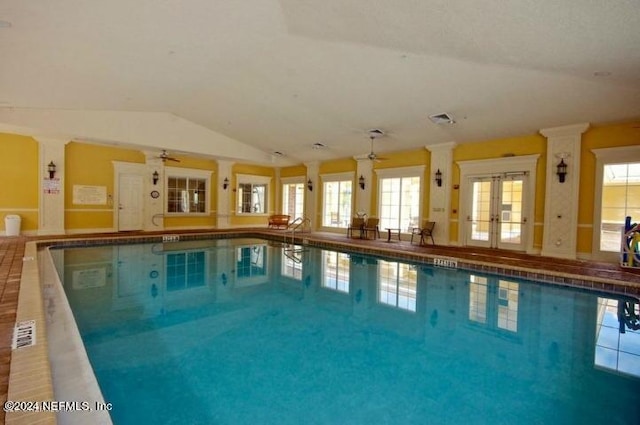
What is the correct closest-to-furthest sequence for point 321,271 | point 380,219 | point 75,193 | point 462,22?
point 462,22 → point 321,271 → point 75,193 → point 380,219

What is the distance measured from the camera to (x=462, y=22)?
13.0 feet

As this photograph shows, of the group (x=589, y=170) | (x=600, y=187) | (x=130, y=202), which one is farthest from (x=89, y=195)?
(x=600, y=187)

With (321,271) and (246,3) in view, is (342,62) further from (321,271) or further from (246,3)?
(321,271)

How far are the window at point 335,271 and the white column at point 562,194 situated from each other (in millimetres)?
4441

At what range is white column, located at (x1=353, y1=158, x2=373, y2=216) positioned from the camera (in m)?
10.5

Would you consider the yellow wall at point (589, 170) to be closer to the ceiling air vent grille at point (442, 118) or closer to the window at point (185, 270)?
the ceiling air vent grille at point (442, 118)

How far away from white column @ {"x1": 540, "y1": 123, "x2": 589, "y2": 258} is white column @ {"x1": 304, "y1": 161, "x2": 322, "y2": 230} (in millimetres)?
7046

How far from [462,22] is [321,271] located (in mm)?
4441

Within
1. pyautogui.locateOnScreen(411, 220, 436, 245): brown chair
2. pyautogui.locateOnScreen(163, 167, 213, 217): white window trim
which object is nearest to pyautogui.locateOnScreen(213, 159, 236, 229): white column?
pyautogui.locateOnScreen(163, 167, 213, 217): white window trim

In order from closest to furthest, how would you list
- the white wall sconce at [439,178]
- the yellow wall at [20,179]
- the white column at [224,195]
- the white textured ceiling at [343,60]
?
the white textured ceiling at [343,60], the yellow wall at [20,179], the white wall sconce at [439,178], the white column at [224,195]

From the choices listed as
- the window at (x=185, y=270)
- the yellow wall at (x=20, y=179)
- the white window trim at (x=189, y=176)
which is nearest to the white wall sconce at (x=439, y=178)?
the window at (x=185, y=270)

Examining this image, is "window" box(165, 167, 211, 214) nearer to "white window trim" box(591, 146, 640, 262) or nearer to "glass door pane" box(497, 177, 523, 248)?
"glass door pane" box(497, 177, 523, 248)

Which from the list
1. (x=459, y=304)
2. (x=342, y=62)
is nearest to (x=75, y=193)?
(x=342, y=62)

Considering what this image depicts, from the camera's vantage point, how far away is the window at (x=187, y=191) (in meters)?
11.1
